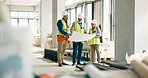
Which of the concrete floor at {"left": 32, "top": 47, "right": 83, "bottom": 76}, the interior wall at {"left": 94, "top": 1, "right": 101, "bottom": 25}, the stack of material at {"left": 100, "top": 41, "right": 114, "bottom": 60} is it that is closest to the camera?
the concrete floor at {"left": 32, "top": 47, "right": 83, "bottom": 76}

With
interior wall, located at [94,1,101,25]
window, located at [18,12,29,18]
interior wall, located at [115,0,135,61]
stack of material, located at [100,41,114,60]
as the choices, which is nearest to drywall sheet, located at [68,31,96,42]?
interior wall, located at [115,0,135,61]

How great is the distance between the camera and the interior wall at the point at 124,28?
4.85m

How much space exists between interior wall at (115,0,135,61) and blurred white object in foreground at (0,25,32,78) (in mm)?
4298

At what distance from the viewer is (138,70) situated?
1.49 m

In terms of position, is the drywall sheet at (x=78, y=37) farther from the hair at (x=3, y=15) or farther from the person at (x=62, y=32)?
the hair at (x=3, y=15)

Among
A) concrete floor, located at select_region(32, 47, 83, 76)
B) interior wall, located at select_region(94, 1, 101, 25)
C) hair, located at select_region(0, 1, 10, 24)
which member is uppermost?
interior wall, located at select_region(94, 1, 101, 25)

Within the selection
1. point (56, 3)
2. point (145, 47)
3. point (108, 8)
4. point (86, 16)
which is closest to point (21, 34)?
point (145, 47)

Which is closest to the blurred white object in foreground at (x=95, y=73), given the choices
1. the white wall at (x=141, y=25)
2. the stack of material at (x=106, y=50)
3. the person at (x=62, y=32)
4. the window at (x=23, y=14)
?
the white wall at (x=141, y=25)

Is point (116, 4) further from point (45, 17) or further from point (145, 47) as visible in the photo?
point (45, 17)

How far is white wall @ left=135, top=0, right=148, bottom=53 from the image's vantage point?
189 inches

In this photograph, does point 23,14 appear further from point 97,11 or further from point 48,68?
point 48,68

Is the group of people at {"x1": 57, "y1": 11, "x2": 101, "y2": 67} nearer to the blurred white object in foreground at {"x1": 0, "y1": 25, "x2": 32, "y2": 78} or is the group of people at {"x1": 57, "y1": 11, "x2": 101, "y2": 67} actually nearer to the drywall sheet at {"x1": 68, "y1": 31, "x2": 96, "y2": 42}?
the drywall sheet at {"x1": 68, "y1": 31, "x2": 96, "y2": 42}

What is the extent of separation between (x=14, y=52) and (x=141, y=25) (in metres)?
4.43

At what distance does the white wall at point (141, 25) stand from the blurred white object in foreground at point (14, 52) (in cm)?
430
